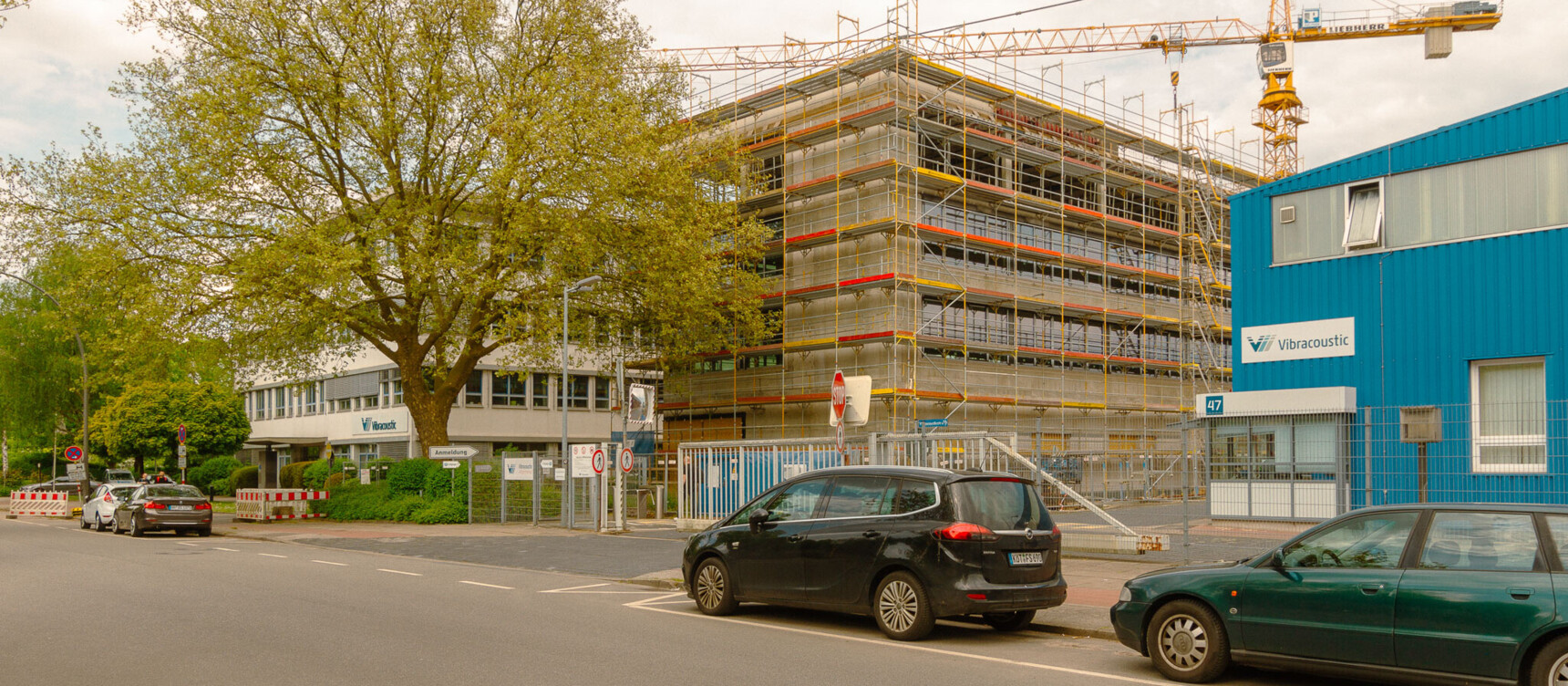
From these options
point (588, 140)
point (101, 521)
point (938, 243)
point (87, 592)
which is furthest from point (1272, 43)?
point (87, 592)

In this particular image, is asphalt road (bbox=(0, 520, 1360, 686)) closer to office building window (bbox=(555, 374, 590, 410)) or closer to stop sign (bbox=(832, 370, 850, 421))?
stop sign (bbox=(832, 370, 850, 421))

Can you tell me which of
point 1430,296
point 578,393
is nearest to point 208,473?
point 578,393

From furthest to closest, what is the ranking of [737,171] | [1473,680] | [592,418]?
[592,418] → [737,171] → [1473,680]

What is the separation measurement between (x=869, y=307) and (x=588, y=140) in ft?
40.4

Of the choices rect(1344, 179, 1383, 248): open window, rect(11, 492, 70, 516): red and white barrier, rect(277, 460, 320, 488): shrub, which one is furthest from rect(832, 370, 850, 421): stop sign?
rect(277, 460, 320, 488): shrub

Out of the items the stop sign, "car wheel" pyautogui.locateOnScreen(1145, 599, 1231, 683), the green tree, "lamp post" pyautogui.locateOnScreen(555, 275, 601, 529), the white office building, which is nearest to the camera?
"car wheel" pyautogui.locateOnScreen(1145, 599, 1231, 683)

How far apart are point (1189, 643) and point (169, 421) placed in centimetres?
5001

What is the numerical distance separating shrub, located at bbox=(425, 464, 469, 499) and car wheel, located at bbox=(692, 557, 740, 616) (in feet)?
68.7

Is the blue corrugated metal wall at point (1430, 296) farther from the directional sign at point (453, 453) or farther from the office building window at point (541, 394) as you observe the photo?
the office building window at point (541, 394)

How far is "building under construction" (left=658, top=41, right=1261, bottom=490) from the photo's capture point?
3781cm

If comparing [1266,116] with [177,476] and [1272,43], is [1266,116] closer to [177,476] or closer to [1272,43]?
[1272,43]

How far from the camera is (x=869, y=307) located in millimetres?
38312

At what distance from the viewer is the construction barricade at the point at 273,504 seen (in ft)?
108

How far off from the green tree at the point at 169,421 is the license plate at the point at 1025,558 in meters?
45.8
